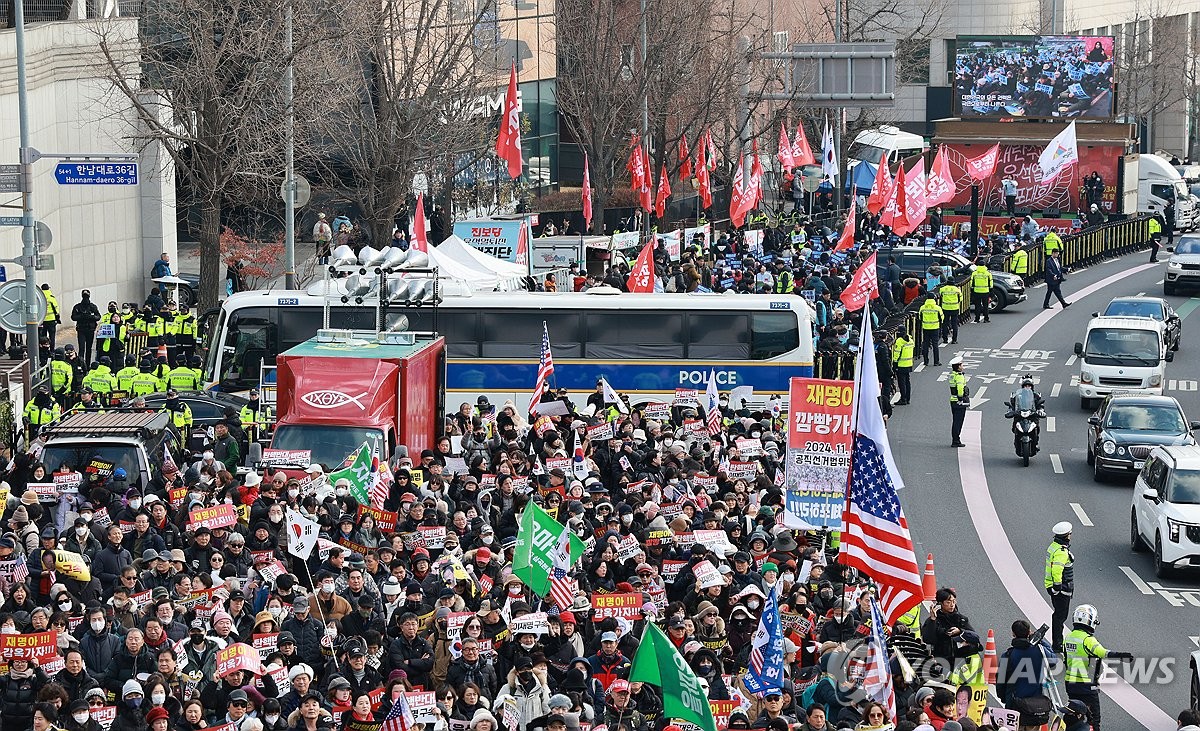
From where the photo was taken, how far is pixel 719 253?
164ft

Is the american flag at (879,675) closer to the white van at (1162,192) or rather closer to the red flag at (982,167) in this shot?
the red flag at (982,167)

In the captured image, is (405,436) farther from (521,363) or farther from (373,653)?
(373,653)

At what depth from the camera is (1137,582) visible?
914 inches

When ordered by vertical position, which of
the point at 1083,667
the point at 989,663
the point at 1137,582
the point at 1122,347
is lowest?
the point at 1137,582

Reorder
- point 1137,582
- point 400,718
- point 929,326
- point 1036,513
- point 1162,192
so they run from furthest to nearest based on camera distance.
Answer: point 1162,192 < point 929,326 < point 1036,513 < point 1137,582 < point 400,718

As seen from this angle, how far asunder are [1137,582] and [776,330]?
10.0 meters

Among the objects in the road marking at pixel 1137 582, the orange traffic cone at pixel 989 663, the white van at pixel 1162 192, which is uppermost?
the white van at pixel 1162 192

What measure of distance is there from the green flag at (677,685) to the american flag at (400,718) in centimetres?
179

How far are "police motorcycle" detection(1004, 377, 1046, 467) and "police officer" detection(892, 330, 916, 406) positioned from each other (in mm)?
3801

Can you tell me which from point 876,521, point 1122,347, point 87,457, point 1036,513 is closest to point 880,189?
point 1122,347

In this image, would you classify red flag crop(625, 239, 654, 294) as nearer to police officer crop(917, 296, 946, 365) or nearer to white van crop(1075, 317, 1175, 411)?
police officer crop(917, 296, 946, 365)

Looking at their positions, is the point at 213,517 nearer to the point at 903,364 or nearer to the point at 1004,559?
the point at 1004,559

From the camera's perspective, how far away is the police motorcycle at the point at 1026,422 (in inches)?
1182

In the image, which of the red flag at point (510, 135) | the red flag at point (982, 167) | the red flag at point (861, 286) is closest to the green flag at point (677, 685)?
the red flag at point (861, 286)
